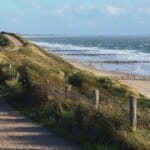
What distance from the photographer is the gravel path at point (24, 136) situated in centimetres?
1313

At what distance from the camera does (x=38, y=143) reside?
13.5 metres

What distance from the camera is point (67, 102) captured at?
56.3 ft

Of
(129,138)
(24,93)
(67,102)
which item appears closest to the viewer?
(129,138)

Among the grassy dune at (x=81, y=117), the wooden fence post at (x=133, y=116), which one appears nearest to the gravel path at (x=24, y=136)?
the grassy dune at (x=81, y=117)

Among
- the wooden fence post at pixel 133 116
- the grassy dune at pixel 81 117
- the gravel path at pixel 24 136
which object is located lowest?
the gravel path at pixel 24 136

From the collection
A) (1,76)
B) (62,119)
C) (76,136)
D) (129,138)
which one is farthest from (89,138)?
(1,76)

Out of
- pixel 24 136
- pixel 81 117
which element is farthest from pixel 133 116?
pixel 24 136

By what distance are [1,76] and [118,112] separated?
1597 centimetres

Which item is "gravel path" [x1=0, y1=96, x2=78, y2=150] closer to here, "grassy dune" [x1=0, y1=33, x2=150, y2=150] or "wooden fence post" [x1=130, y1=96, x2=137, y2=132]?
"grassy dune" [x1=0, y1=33, x2=150, y2=150]

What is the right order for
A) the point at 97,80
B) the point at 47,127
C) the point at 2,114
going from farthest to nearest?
the point at 97,80, the point at 2,114, the point at 47,127

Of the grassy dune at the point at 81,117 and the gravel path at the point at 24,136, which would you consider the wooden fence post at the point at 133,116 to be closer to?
the grassy dune at the point at 81,117

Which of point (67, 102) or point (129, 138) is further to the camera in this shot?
point (67, 102)

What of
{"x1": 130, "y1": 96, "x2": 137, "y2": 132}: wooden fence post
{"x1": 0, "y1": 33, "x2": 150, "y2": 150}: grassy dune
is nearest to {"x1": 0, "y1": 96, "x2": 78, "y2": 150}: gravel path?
{"x1": 0, "y1": 33, "x2": 150, "y2": 150}: grassy dune

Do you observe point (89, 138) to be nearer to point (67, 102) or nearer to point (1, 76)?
point (67, 102)
